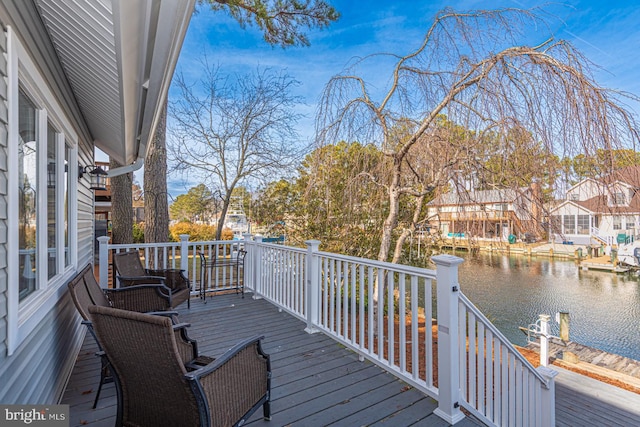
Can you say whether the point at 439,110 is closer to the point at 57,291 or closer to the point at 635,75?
the point at 635,75

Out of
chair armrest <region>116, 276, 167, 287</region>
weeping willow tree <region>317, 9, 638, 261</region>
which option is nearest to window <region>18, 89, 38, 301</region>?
chair armrest <region>116, 276, 167, 287</region>

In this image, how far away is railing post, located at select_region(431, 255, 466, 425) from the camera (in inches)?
89.4

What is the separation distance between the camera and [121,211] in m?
8.41

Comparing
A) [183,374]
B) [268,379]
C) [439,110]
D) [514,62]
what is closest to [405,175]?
[439,110]

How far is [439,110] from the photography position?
4266 mm

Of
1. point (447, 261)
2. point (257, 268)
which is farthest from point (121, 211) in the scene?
point (447, 261)

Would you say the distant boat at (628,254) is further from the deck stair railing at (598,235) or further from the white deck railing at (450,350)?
the white deck railing at (450,350)

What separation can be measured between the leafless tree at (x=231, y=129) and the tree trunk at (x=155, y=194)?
1729 millimetres

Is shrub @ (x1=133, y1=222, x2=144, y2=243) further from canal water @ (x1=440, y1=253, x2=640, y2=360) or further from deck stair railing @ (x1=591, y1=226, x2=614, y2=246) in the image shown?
deck stair railing @ (x1=591, y1=226, x2=614, y2=246)

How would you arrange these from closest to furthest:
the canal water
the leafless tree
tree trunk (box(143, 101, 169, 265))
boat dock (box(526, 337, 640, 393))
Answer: boat dock (box(526, 337, 640, 393)), tree trunk (box(143, 101, 169, 265)), the leafless tree, the canal water

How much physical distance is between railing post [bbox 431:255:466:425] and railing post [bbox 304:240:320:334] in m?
1.75

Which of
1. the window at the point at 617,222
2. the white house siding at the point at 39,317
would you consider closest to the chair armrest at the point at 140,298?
the white house siding at the point at 39,317

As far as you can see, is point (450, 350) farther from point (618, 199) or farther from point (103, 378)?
point (103, 378)

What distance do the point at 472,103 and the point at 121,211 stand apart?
27.2ft
